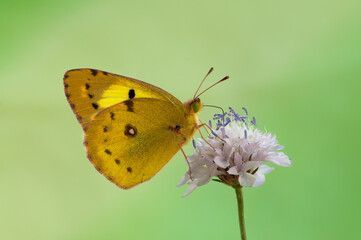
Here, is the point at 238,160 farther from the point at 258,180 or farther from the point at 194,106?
the point at 194,106

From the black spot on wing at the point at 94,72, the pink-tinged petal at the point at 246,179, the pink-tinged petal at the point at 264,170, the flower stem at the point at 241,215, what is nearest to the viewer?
the flower stem at the point at 241,215

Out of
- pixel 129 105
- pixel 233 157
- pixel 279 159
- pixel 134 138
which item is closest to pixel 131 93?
pixel 129 105

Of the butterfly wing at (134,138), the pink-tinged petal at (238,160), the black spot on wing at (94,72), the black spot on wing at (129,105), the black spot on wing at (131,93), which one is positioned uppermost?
the black spot on wing at (94,72)

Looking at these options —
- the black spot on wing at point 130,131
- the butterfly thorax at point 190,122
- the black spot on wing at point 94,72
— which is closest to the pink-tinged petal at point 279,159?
the butterfly thorax at point 190,122

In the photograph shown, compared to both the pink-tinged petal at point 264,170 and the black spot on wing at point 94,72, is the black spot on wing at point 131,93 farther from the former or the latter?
the pink-tinged petal at point 264,170

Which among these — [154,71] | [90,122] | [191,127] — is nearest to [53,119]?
[154,71]

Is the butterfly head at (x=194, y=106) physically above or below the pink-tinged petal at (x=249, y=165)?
above

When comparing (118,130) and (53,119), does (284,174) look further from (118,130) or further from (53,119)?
(53,119)
